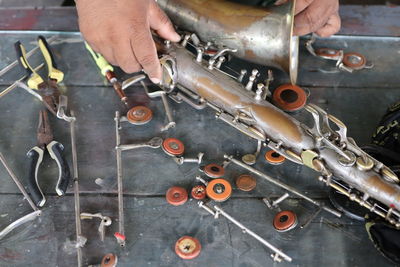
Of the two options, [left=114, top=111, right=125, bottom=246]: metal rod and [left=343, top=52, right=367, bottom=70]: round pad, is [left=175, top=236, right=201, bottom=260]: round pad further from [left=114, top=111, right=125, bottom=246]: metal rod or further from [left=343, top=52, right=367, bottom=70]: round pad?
[left=343, top=52, right=367, bottom=70]: round pad

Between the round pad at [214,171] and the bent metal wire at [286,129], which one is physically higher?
the bent metal wire at [286,129]

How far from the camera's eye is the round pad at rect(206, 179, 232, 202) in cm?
97

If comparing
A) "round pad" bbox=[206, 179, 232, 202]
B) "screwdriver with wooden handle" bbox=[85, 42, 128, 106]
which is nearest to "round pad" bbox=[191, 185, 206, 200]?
"round pad" bbox=[206, 179, 232, 202]

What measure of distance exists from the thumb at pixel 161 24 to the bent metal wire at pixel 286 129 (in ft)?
0.08

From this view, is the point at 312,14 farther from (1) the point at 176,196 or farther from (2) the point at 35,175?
(2) the point at 35,175

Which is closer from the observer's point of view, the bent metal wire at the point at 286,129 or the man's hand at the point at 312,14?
the bent metal wire at the point at 286,129

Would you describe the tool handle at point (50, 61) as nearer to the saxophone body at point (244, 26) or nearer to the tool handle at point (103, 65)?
the tool handle at point (103, 65)

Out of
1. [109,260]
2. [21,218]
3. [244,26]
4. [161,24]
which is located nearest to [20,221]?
[21,218]

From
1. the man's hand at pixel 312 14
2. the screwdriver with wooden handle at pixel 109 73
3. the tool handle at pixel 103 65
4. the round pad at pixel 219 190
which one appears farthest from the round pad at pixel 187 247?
the man's hand at pixel 312 14

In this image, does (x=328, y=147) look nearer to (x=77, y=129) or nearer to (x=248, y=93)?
(x=248, y=93)

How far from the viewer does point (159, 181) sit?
1.02m

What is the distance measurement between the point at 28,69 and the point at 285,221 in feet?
2.74

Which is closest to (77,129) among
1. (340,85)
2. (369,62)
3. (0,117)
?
(0,117)

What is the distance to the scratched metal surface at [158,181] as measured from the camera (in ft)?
2.97
